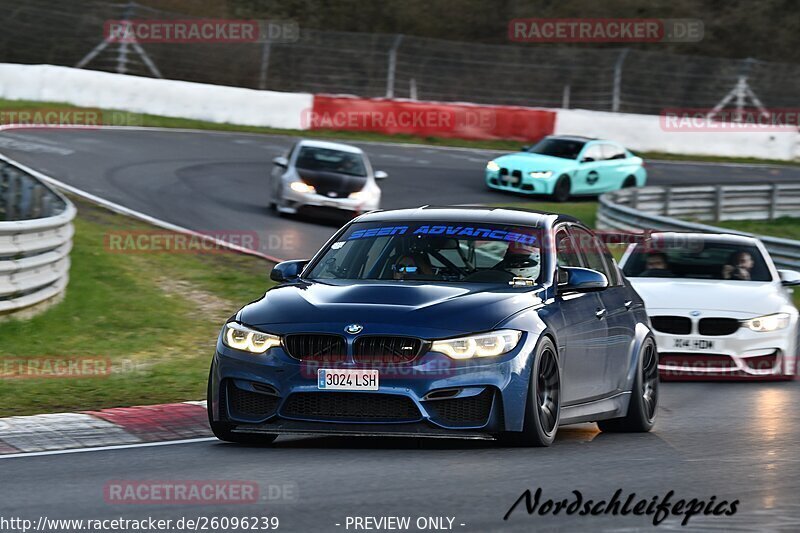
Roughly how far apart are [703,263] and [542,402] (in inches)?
273

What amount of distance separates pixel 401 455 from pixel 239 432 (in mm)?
974

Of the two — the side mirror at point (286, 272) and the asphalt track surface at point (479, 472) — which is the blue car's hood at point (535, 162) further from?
the side mirror at point (286, 272)

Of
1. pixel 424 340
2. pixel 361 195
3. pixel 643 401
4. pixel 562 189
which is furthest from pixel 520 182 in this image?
pixel 424 340

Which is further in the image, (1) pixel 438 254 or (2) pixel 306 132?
(2) pixel 306 132

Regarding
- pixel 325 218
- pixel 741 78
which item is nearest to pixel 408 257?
pixel 325 218

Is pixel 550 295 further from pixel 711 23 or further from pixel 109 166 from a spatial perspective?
pixel 711 23

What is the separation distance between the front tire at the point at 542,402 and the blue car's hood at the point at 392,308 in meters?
0.31

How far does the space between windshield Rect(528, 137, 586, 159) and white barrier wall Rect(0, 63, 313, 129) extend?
27.9ft

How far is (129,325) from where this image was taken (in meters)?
15.3

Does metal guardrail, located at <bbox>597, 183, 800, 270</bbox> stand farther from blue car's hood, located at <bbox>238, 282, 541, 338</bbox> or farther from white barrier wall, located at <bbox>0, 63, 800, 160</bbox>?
blue car's hood, located at <bbox>238, 282, 541, 338</bbox>

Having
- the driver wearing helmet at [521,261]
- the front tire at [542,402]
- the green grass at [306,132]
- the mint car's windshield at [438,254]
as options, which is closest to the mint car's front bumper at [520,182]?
the green grass at [306,132]

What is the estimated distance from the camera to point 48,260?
14.9 m

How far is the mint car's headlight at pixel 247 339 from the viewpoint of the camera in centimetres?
805

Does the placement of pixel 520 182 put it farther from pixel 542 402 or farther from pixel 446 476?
pixel 446 476
